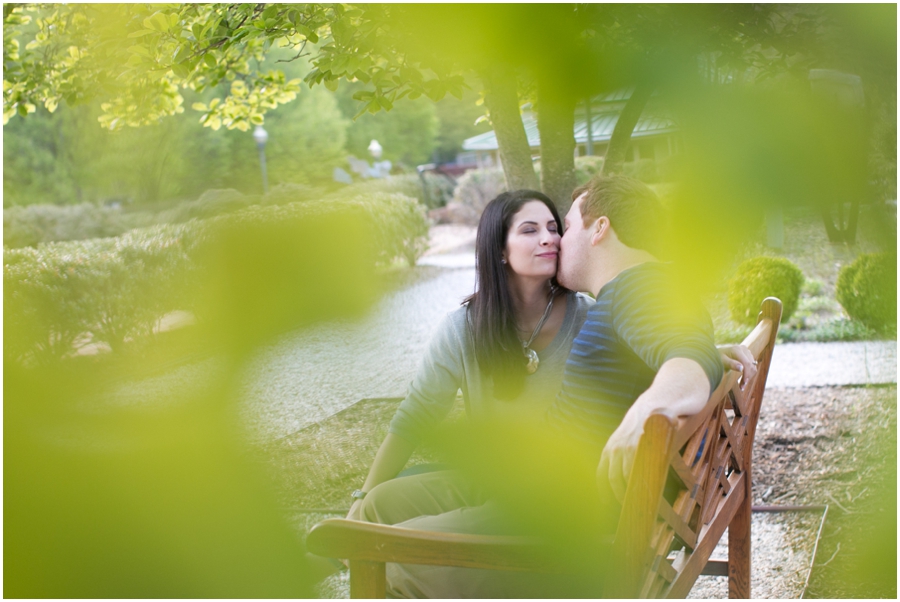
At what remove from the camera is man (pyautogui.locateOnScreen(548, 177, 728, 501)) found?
2.02 ft

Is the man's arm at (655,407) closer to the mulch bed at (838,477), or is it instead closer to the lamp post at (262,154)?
the mulch bed at (838,477)

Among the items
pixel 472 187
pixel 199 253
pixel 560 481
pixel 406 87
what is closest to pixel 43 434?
pixel 199 253

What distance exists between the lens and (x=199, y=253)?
0.33 m

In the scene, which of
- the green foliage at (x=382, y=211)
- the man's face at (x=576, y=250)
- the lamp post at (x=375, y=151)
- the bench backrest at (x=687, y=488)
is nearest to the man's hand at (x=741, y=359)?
the bench backrest at (x=687, y=488)

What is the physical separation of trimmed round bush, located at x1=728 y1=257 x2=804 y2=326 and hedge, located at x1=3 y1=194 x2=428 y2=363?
22cm

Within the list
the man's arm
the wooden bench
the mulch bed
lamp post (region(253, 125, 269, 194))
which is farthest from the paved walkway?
lamp post (region(253, 125, 269, 194))

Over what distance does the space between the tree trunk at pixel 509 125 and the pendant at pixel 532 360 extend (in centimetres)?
27

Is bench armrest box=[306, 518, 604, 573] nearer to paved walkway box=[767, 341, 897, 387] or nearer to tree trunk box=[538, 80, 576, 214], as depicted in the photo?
tree trunk box=[538, 80, 576, 214]

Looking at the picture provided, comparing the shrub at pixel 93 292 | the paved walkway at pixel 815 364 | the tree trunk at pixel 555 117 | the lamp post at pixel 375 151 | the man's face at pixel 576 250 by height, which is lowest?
the paved walkway at pixel 815 364

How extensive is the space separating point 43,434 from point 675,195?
0.95ft

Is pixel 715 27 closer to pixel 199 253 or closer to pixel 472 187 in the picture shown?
pixel 199 253

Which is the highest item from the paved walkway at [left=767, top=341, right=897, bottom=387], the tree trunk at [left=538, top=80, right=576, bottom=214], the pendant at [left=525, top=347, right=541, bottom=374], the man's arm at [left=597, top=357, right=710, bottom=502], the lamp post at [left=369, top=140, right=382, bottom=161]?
the lamp post at [left=369, top=140, right=382, bottom=161]

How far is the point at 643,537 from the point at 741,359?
409mm

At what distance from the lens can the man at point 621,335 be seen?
62 centimetres
